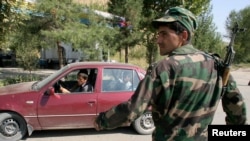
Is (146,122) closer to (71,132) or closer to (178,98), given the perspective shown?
(71,132)

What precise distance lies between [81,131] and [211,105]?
517cm

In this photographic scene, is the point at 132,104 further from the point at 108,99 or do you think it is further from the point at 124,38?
the point at 124,38

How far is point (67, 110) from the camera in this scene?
627cm

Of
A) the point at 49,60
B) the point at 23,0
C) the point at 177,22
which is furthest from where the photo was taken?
the point at 49,60

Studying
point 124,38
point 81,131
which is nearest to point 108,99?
point 81,131

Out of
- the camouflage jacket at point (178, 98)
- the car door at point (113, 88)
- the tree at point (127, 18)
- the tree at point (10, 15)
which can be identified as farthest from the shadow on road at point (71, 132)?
the tree at point (127, 18)

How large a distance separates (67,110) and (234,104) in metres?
4.41

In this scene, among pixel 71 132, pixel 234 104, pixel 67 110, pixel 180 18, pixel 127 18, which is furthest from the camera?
pixel 127 18

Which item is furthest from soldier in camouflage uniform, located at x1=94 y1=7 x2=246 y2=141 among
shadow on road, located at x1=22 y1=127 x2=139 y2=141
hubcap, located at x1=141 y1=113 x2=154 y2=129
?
shadow on road, located at x1=22 y1=127 x2=139 y2=141

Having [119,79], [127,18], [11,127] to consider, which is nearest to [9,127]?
[11,127]

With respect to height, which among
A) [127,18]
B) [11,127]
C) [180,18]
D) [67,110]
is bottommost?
[11,127]

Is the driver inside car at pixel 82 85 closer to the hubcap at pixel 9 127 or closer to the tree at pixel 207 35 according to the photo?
the hubcap at pixel 9 127

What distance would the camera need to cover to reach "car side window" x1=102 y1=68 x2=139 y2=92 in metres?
6.59

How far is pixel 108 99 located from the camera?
648 cm
